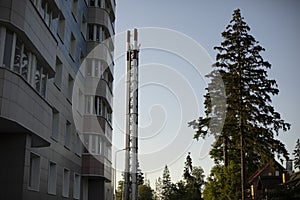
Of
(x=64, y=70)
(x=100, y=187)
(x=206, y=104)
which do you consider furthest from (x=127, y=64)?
(x=64, y=70)

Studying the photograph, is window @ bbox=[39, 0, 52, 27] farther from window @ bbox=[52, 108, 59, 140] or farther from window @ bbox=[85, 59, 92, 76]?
window @ bbox=[85, 59, 92, 76]

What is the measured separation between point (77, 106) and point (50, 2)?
10032 millimetres

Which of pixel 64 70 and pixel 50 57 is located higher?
pixel 64 70

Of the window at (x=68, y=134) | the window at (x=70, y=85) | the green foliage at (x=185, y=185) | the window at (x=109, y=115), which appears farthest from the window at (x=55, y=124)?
the green foliage at (x=185, y=185)

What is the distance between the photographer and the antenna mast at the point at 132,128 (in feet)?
128

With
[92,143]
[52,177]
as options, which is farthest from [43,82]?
[92,143]

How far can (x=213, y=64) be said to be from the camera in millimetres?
33969

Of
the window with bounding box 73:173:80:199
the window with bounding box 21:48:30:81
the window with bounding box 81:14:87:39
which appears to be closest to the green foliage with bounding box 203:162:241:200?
the window with bounding box 73:173:80:199

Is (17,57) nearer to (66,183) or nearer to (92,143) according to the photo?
(66,183)

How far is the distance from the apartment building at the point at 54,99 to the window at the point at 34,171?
41 mm

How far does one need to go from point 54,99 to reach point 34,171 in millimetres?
4540

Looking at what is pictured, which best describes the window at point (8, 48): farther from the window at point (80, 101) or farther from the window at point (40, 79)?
the window at point (80, 101)

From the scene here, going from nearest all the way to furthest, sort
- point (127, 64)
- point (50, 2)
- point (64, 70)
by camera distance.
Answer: point (50, 2), point (64, 70), point (127, 64)

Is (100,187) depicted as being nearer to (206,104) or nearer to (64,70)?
(64,70)
